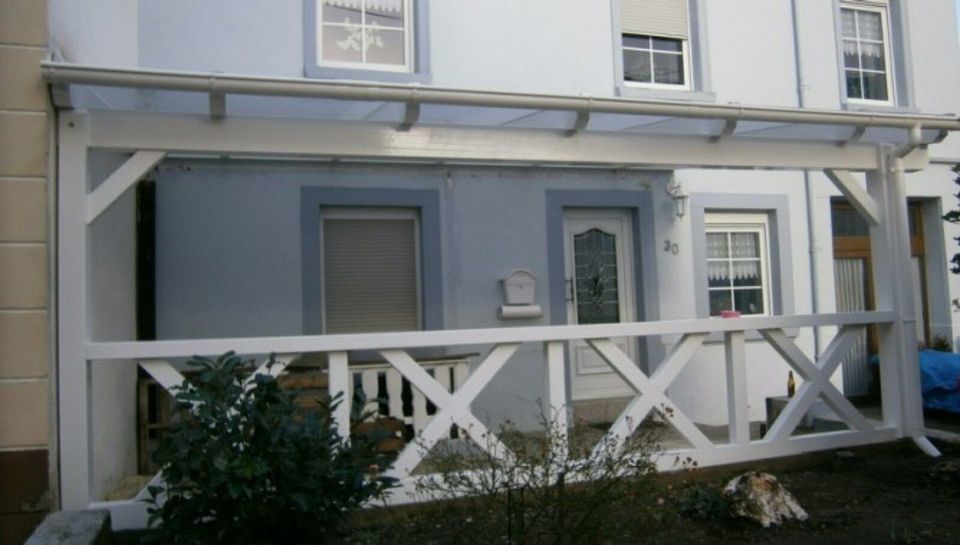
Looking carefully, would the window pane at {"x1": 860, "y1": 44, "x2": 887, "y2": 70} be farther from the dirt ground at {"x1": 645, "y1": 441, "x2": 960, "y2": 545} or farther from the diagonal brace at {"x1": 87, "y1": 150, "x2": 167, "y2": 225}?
the diagonal brace at {"x1": 87, "y1": 150, "x2": 167, "y2": 225}

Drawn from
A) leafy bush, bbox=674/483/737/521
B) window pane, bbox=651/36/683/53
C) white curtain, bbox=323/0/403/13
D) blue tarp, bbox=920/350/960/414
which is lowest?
leafy bush, bbox=674/483/737/521

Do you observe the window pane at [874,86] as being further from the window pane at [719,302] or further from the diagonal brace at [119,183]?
the diagonal brace at [119,183]

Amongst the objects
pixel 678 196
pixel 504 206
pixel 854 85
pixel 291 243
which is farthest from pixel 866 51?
pixel 291 243

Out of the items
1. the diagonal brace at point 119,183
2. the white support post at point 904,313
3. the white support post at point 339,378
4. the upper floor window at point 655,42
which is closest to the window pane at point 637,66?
the upper floor window at point 655,42

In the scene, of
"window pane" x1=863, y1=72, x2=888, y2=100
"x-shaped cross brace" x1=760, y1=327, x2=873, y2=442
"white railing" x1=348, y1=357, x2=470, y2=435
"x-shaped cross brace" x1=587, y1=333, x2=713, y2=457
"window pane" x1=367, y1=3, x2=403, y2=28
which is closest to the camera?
"x-shaped cross brace" x1=587, y1=333, x2=713, y2=457

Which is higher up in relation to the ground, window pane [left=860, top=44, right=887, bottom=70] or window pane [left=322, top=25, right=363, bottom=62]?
window pane [left=860, top=44, right=887, bottom=70]

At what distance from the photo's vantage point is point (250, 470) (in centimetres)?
336

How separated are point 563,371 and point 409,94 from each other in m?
1.96

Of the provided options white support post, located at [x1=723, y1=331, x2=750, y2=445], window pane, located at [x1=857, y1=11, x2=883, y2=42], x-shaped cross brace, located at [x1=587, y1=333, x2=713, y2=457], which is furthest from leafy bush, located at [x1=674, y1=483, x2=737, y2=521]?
window pane, located at [x1=857, y1=11, x2=883, y2=42]

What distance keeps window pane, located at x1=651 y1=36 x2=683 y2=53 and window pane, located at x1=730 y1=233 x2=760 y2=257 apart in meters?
2.03

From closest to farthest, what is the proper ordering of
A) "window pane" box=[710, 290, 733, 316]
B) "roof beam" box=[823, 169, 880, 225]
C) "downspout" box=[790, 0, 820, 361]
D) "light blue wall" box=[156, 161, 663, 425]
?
"roof beam" box=[823, 169, 880, 225] < "light blue wall" box=[156, 161, 663, 425] < "window pane" box=[710, 290, 733, 316] < "downspout" box=[790, 0, 820, 361]

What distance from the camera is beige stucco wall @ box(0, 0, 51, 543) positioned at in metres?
3.97

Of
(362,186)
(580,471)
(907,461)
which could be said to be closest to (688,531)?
(580,471)

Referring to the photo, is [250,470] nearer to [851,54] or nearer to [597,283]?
[597,283]
